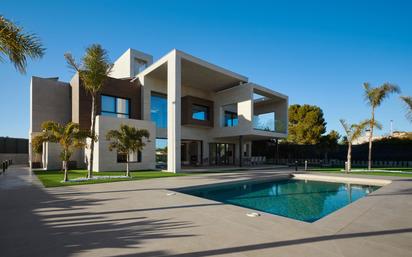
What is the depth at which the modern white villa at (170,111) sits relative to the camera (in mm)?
17391

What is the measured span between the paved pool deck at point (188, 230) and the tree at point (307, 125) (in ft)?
81.5

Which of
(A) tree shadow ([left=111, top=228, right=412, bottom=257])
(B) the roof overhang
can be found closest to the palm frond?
(B) the roof overhang

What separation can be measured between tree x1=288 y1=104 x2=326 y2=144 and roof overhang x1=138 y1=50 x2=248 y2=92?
12892 mm

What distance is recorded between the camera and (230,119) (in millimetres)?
24828

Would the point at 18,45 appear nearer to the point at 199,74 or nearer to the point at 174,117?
the point at 174,117

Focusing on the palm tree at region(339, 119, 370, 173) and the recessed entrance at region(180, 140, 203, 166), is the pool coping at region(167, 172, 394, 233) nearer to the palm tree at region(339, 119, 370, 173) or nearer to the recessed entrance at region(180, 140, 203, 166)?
the palm tree at region(339, 119, 370, 173)

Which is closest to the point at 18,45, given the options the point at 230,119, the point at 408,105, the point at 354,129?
the point at 354,129

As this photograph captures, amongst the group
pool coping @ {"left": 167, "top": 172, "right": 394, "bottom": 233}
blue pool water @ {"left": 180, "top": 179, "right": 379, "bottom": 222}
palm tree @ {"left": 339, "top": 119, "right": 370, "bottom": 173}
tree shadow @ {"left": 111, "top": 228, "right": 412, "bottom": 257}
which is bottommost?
blue pool water @ {"left": 180, "top": 179, "right": 379, "bottom": 222}

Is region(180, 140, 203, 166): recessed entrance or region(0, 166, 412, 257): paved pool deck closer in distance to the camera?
region(0, 166, 412, 257): paved pool deck

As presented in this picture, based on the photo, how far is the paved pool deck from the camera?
11.3 feet

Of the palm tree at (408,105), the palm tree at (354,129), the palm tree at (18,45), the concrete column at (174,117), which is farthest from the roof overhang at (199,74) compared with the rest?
the palm tree at (18,45)

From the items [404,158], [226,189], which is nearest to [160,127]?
[226,189]

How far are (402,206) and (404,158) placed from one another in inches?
966

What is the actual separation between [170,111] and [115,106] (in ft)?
18.7
